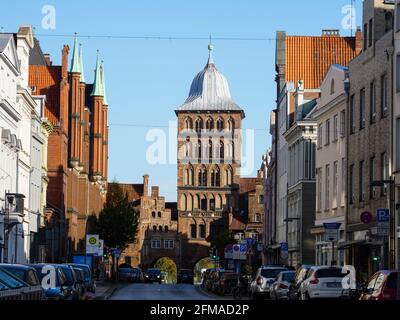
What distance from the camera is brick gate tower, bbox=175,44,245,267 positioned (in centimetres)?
18427

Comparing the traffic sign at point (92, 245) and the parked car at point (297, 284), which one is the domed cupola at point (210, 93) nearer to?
the traffic sign at point (92, 245)

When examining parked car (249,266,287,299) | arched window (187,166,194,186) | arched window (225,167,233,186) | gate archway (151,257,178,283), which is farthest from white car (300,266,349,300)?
arched window (225,167,233,186)

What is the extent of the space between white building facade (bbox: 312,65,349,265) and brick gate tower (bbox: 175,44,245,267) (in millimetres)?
119645

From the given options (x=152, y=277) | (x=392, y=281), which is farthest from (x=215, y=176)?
(x=392, y=281)

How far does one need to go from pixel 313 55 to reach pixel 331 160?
96.0ft

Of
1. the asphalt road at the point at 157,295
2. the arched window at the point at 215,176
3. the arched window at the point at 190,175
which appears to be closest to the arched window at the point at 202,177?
the arched window at the point at 215,176

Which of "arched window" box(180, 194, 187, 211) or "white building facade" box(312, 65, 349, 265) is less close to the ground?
"arched window" box(180, 194, 187, 211)

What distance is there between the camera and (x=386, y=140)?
146 feet

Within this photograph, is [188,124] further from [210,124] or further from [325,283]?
[325,283]

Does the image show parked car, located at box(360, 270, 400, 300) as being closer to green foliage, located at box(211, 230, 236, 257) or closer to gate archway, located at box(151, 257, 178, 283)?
green foliage, located at box(211, 230, 236, 257)

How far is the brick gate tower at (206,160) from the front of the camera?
605 feet
